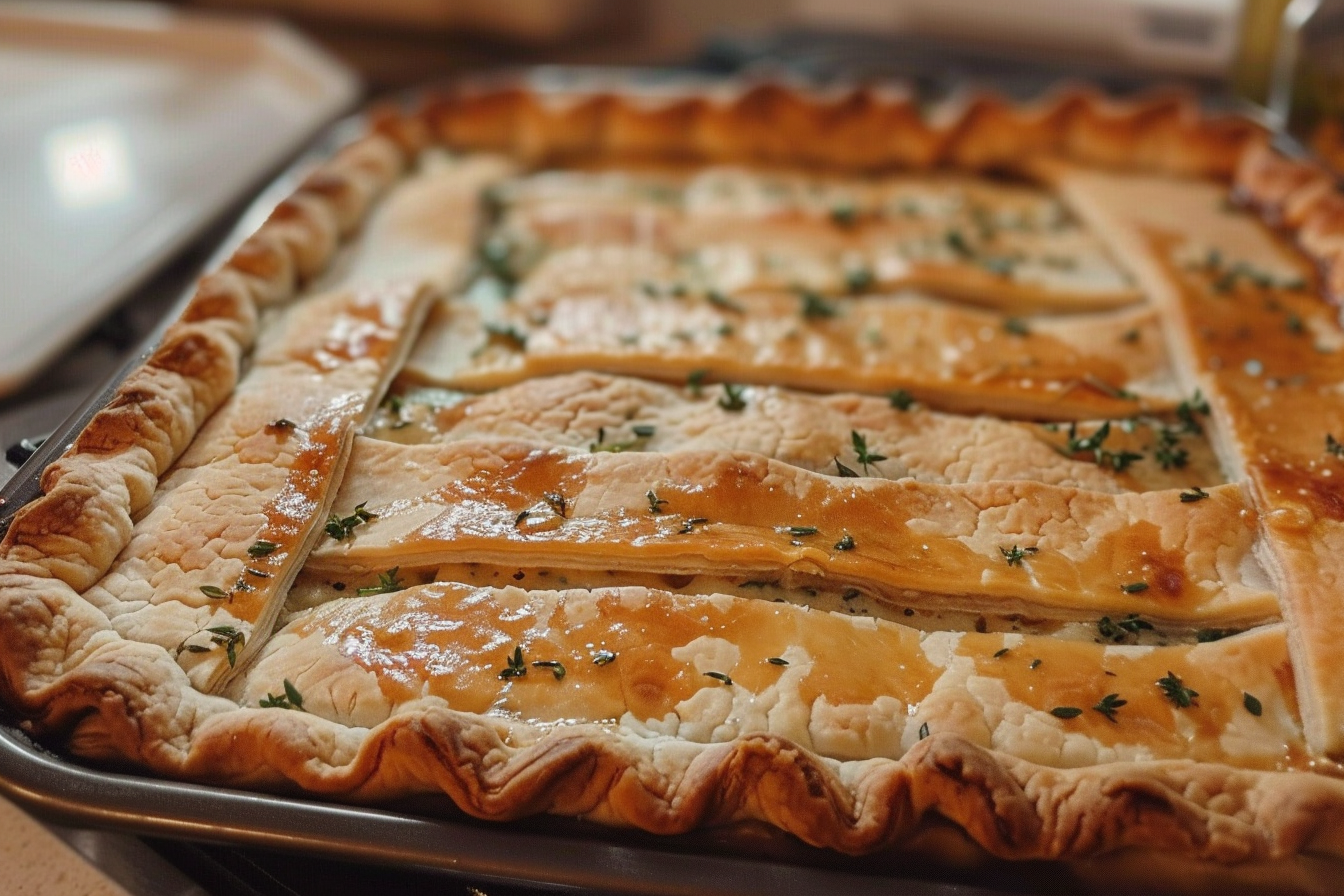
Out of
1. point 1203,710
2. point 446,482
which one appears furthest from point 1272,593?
point 446,482

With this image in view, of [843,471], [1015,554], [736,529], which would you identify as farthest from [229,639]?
[1015,554]

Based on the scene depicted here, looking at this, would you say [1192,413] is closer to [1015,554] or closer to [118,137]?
[1015,554]

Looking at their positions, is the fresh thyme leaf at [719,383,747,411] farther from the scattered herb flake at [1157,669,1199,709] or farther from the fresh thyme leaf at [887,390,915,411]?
the scattered herb flake at [1157,669,1199,709]

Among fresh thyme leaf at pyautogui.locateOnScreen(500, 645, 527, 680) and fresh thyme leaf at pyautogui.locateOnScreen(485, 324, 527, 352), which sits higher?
fresh thyme leaf at pyautogui.locateOnScreen(485, 324, 527, 352)

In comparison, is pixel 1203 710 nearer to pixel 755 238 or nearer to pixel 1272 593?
pixel 1272 593

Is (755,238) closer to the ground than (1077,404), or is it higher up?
higher up

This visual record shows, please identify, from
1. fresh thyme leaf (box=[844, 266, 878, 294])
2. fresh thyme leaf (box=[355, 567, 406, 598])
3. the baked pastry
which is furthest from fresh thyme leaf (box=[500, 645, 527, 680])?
fresh thyme leaf (box=[844, 266, 878, 294])

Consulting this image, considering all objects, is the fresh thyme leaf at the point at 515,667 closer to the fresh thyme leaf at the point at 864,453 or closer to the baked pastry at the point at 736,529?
the baked pastry at the point at 736,529
